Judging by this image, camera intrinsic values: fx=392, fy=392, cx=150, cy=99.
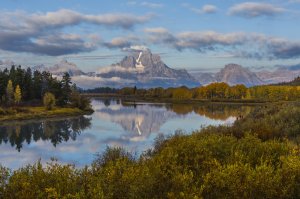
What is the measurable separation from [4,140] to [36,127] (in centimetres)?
1889

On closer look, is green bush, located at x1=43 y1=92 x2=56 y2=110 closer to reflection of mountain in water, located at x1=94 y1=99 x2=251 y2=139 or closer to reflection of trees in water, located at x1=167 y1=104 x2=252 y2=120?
reflection of mountain in water, located at x1=94 y1=99 x2=251 y2=139

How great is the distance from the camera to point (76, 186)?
11.0 meters

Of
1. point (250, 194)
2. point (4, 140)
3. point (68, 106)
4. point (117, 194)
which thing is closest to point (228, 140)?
point (250, 194)

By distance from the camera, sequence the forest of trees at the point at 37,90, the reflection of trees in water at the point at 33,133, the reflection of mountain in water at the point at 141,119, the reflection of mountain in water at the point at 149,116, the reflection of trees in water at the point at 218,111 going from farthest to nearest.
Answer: the forest of trees at the point at 37,90
the reflection of trees in water at the point at 218,111
the reflection of mountain in water at the point at 149,116
the reflection of mountain in water at the point at 141,119
the reflection of trees in water at the point at 33,133

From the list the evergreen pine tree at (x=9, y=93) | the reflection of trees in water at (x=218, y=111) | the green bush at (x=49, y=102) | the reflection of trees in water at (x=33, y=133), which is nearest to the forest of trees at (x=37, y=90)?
the evergreen pine tree at (x=9, y=93)

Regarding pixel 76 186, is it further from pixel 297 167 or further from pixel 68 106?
pixel 68 106

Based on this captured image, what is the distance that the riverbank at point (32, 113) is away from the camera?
9944cm

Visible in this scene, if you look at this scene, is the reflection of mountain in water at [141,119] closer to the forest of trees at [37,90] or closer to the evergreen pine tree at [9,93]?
the forest of trees at [37,90]

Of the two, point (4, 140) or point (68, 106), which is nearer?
point (4, 140)

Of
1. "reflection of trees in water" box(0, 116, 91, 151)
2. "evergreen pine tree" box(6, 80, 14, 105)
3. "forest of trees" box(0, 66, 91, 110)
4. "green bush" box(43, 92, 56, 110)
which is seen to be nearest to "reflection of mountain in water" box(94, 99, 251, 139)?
"forest of trees" box(0, 66, 91, 110)

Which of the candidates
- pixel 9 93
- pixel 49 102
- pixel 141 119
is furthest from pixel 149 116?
pixel 9 93

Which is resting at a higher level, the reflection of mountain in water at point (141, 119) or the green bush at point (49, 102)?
the green bush at point (49, 102)

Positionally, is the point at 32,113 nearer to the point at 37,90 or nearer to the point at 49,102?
the point at 49,102

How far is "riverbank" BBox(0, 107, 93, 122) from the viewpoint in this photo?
99438 mm
